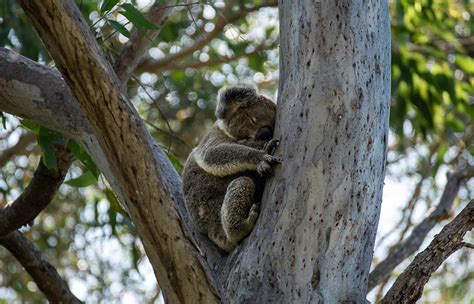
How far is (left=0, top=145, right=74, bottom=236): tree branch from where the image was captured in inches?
183

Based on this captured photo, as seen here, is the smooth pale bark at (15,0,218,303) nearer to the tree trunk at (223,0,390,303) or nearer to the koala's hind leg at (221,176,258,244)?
the tree trunk at (223,0,390,303)

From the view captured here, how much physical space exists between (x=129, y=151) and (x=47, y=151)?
4.93ft

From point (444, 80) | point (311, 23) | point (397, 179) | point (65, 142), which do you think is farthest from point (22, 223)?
point (397, 179)

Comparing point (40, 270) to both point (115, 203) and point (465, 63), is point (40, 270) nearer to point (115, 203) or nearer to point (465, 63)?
point (115, 203)

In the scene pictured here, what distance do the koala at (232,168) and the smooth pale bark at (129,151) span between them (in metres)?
0.57

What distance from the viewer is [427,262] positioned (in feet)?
9.70

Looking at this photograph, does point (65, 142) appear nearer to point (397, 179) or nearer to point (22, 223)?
point (22, 223)

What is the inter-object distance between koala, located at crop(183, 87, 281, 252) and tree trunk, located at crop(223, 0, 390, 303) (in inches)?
8.6

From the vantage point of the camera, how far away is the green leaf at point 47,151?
4168mm

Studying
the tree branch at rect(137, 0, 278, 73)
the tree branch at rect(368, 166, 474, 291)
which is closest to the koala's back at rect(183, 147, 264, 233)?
the tree branch at rect(368, 166, 474, 291)

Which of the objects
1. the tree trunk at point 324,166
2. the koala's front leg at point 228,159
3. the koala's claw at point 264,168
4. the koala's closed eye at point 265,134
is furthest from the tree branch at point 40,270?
the koala's claw at point 264,168

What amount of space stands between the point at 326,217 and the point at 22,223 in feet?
8.41

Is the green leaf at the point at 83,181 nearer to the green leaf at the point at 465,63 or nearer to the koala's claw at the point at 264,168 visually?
the koala's claw at the point at 264,168

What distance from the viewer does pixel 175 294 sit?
9.64ft
